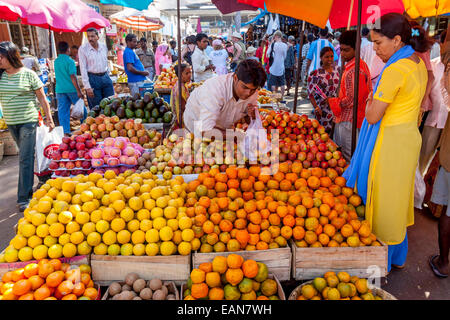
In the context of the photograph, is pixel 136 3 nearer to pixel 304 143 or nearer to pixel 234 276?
pixel 304 143

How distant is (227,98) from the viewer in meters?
3.22

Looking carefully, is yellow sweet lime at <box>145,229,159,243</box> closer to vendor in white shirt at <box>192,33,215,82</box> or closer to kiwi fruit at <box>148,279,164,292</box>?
kiwi fruit at <box>148,279,164,292</box>

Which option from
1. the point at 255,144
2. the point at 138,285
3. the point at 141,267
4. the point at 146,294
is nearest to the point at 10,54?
the point at 255,144

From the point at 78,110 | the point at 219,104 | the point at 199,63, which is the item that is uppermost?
the point at 199,63

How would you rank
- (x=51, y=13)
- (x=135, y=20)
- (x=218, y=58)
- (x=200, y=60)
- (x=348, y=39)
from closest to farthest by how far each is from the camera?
(x=348, y=39), (x=51, y=13), (x=200, y=60), (x=218, y=58), (x=135, y=20)

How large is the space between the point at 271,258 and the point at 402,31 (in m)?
1.97

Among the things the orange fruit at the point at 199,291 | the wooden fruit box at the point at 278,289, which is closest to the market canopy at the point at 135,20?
the wooden fruit box at the point at 278,289

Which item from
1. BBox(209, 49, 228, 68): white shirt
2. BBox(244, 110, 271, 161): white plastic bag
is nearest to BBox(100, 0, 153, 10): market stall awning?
BBox(244, 110, 271, 161): white plastic bag

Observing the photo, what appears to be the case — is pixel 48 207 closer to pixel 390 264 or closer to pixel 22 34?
pixel 390 264

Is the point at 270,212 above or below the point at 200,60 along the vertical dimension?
below

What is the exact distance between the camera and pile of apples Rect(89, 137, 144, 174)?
335cm

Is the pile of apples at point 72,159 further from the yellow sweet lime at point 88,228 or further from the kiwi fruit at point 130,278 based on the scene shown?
the kiwi fruit at point 130,278

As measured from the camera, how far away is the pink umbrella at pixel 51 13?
4723mm
